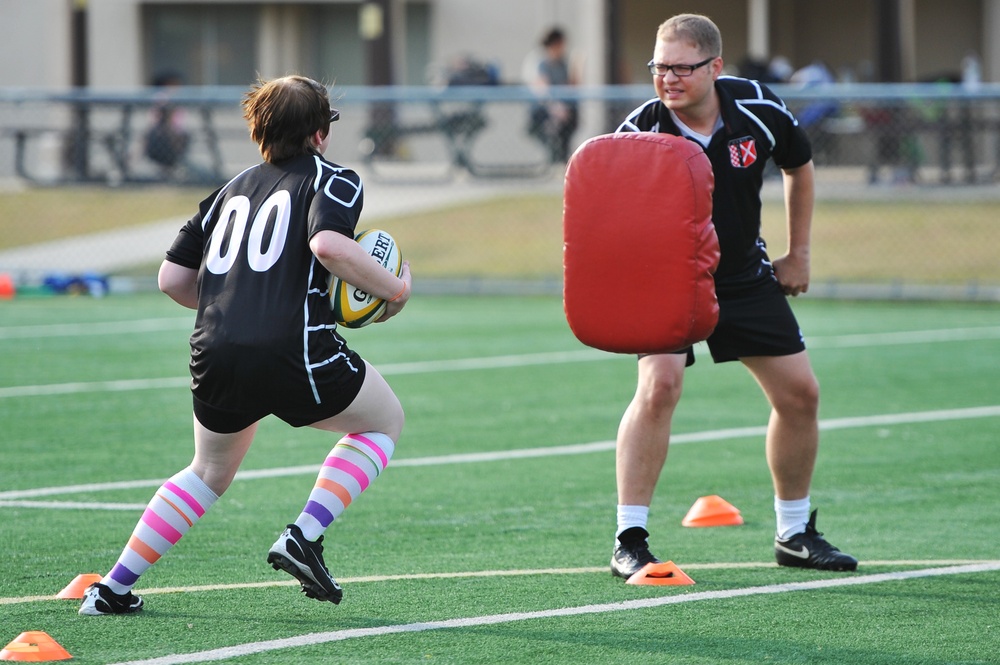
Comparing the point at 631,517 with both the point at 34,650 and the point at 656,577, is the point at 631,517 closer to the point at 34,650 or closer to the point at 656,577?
the point at 656,577

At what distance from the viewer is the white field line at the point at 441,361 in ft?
33.6

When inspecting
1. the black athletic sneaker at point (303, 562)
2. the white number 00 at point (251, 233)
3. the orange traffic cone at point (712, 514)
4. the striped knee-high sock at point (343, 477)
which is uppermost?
the white number 00 at point (251, 233)

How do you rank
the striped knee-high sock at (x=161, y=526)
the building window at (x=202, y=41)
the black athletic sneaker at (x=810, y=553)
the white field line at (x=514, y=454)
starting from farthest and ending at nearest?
the building window at (x=202, y=41) → the white field line at (x=514, y=454) → the black athletic sneaker at (x=810, y=553) → the striped knee-high sock at (x=161, y=526)

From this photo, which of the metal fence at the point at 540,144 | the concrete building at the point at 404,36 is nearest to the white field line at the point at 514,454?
the metal fence at the point at 540,144

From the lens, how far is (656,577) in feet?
17.5

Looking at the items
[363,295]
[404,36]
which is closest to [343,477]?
[363,295]

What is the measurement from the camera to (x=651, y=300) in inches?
192

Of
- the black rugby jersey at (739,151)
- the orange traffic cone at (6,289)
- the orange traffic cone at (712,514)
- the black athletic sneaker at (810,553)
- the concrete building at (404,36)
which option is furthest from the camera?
the concrete building at (404,36)

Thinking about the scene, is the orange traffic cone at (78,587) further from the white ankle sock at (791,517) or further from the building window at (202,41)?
the building window at (202,41)

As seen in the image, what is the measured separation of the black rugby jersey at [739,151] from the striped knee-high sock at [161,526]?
188cm

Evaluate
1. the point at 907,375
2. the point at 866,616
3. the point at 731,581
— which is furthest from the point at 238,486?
the point at 907,375

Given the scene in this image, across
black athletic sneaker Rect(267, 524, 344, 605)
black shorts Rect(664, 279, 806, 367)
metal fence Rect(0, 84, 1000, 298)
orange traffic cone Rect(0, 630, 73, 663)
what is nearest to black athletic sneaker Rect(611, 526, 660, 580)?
black shorts Rect(664, 279, 806, 367)

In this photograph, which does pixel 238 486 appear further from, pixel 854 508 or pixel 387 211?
pixel 387 211

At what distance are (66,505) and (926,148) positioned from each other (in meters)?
11.9
